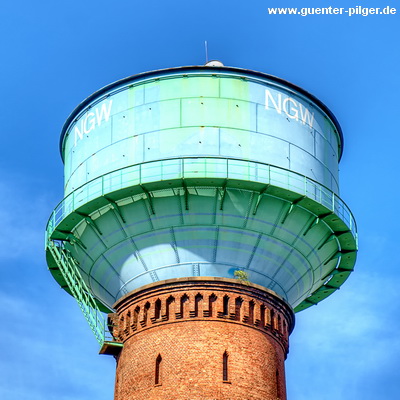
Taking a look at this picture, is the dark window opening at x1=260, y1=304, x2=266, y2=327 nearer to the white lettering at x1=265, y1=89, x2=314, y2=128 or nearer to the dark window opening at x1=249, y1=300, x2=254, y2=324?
the dark window opening at x1=249, y1=300, x2=254, y2=324

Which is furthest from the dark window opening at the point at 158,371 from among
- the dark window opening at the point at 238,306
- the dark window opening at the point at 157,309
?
the dark window opening at the point at 238,306

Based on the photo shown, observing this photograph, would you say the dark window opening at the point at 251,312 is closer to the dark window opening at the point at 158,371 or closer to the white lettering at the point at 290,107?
the dark window opening at the point at 158,371

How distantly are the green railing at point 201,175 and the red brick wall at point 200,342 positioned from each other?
2608 mm

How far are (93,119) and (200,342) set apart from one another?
656cm

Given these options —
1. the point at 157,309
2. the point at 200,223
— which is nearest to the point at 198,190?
the point at 200,223

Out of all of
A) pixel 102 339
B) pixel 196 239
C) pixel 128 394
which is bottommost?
pixel 128 394

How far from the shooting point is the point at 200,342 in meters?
23.5

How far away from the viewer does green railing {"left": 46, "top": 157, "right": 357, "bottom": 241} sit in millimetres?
23688

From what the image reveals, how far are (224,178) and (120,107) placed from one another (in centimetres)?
378

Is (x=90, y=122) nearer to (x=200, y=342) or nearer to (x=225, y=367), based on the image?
(x=200, y=342)

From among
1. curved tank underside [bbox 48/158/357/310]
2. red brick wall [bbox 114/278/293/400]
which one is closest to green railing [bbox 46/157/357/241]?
curved tank underside [bbox 48/158/357/310]

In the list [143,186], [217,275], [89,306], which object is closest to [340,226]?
[217,275]

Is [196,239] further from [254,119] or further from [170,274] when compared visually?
[254,119]

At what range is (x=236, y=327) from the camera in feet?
78.5
